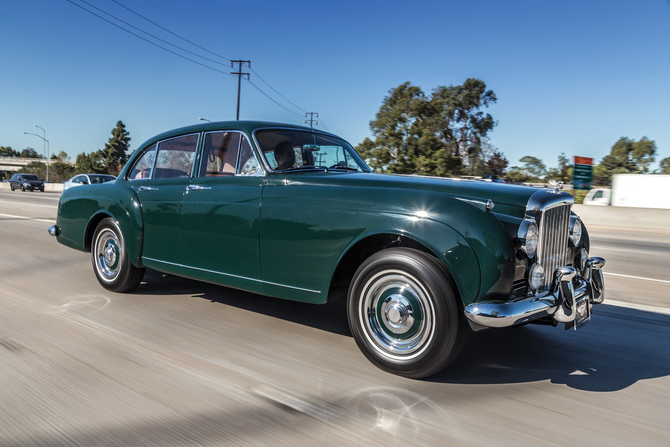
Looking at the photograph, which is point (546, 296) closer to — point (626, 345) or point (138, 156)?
point (626, 345)

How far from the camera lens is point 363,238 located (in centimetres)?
322

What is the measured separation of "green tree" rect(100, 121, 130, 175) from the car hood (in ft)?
321

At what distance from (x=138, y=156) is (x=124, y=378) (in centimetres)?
288

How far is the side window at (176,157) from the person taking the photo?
14.9 ft

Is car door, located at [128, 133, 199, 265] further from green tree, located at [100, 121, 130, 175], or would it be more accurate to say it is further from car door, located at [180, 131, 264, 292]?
green tree, located at [100, 121, 130, 175]

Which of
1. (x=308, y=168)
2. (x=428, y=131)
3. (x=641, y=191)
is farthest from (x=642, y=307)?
(x=428, y=131)

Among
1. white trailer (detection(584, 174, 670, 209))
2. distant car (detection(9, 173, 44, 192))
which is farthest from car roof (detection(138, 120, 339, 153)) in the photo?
distant car (detection(9, 173, 44, 192))

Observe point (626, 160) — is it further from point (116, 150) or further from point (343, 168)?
point (116, 150)

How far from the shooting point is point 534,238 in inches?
117

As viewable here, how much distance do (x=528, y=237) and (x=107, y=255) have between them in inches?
164

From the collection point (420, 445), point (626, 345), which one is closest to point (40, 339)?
point (420, 445)

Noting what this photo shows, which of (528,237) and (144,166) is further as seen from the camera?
(144,166)

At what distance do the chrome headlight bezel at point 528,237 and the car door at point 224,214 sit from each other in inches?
73.3

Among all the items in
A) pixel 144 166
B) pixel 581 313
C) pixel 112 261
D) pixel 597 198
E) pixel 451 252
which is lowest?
pixel 112 261
